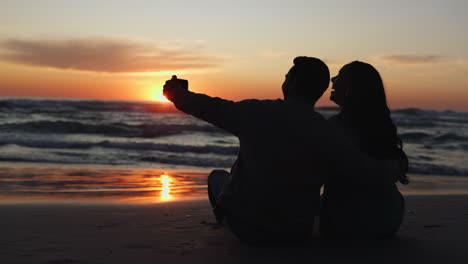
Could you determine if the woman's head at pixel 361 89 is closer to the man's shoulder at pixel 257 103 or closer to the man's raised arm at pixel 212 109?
the man's shoulder at pixel 257 103

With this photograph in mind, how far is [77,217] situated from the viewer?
177 inches

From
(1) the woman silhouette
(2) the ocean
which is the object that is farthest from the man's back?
(2) the ocean

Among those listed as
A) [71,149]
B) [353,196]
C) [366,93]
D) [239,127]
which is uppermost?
[366,93]

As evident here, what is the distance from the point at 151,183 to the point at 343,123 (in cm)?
533

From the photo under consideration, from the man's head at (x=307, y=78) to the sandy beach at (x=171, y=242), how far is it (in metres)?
0.96

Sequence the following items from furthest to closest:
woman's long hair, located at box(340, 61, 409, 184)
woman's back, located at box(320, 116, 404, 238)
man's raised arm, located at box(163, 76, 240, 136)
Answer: woman's back, located at box(320, 116, 404, 238)
woman's long hair, located at box(340, 61, 409, 184)
man's raised arm, located at box(163, 76, 240, 136)

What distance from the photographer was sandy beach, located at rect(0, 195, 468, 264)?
2994 mm

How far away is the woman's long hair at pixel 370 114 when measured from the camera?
9.73 feet

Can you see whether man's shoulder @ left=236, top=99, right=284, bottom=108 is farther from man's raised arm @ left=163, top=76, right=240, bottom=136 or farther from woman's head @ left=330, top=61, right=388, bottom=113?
woman's head @ left=330, top=61, right=388, bottom=113

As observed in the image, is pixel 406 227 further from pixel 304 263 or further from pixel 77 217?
pixel 77 217

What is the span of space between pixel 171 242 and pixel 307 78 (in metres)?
1.50

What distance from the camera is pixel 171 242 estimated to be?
344 centimetres

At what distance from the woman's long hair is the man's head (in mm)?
363

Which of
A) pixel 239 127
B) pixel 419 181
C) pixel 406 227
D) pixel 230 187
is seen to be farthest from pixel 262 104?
pixel 419 181
